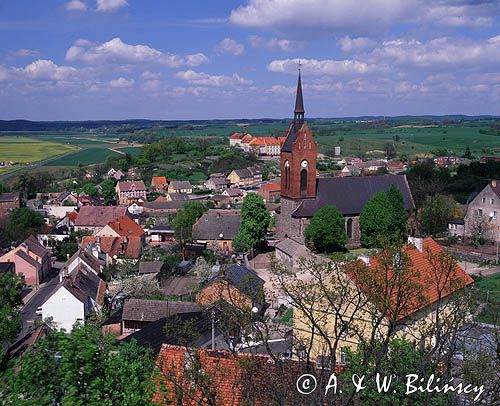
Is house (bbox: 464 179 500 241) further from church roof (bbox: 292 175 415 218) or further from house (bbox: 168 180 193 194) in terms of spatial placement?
house (bbox: 168 180 193 194)

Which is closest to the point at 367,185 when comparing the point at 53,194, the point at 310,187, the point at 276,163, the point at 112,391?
the point at 310,187

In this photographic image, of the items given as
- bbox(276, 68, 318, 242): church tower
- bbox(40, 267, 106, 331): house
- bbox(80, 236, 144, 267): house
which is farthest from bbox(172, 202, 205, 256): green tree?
bbox(40, 267, 106, 331): house

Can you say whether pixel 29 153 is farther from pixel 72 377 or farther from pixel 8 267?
pixel 72 377

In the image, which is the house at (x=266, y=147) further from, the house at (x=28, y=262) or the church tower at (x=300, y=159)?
the house at (x=28, y=262)

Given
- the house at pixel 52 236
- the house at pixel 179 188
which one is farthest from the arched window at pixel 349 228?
the house at pixel 179 188

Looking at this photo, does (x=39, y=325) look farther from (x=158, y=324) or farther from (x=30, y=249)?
(x=30, y=249)

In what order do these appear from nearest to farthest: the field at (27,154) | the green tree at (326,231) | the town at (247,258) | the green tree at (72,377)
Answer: the green tree at (72,377) → the town at (247,258) → the green tree at (326,231) → the field at (27,154)

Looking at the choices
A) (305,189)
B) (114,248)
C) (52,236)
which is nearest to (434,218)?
(305,189)
